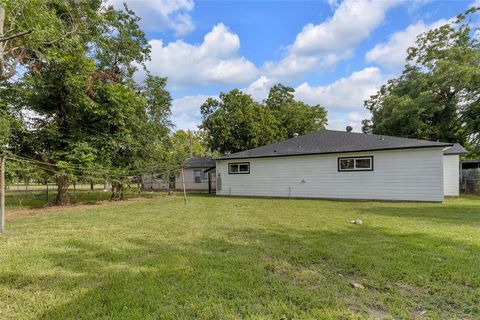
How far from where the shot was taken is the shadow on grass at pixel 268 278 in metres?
2.58

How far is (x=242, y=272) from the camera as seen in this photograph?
347 centimetres

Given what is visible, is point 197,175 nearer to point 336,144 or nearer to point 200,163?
point 200,163

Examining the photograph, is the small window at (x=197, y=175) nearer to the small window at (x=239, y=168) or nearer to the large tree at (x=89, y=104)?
the small window at (x=239, y=168)

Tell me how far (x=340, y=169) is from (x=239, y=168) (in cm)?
567

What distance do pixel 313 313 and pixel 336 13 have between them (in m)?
11.5

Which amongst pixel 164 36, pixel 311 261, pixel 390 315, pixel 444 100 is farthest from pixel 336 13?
pixel 444 100

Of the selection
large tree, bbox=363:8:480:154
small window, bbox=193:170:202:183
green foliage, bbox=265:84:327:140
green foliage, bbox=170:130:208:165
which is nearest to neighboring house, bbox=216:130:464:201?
small window, bbox=193:170:202:183

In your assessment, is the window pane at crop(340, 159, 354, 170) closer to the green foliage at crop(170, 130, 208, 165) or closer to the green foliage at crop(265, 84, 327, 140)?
the green foliage at crop(265, 84, 327, 140)

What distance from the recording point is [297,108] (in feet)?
85.3

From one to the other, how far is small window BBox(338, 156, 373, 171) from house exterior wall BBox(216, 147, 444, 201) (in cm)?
18

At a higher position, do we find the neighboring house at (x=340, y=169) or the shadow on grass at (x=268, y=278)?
the neighboring house at (x=340, y=169)

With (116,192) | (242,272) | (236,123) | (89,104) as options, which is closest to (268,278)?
(242,272)

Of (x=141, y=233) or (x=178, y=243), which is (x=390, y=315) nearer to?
(x=178, y=243)

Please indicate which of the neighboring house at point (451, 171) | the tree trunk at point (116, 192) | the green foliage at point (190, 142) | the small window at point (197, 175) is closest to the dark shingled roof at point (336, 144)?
the neighboring house at point (451, 171)
